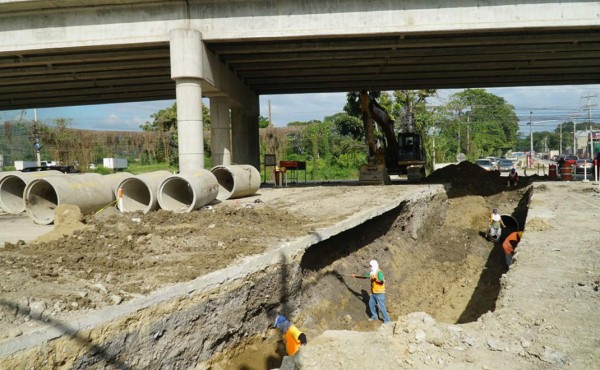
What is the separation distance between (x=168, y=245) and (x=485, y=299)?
7656 millimetres

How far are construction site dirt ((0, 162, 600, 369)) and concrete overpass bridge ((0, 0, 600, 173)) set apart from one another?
5.73 m

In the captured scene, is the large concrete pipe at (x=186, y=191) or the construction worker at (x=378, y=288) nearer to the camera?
the construction worker at (x=378, y=288)

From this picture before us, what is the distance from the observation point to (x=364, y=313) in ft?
32.7

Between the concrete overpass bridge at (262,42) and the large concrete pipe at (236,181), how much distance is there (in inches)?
43.4

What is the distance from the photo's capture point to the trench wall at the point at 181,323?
4207mm

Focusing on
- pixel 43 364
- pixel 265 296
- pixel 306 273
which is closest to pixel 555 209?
pixel 306 273

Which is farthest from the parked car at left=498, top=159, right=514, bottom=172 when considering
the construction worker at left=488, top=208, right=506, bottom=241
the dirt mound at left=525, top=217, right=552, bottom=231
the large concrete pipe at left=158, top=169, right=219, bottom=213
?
the large concrete pipe at left=158, top=169, right=219, bottom=213

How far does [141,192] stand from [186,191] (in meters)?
1.22

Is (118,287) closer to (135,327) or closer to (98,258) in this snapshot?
(135,327)

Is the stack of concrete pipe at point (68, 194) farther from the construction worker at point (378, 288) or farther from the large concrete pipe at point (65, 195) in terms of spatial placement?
the construction worker at point (378, 288)

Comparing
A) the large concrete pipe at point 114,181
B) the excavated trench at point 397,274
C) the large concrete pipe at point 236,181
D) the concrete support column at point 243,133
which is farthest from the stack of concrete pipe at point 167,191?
the concrete support column at point 243,133

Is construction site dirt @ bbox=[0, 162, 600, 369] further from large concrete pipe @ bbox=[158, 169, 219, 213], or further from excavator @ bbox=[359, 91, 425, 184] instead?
excavator @ bbox=[359, 91, 425, 184]

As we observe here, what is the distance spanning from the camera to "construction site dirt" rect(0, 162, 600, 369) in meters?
4.78

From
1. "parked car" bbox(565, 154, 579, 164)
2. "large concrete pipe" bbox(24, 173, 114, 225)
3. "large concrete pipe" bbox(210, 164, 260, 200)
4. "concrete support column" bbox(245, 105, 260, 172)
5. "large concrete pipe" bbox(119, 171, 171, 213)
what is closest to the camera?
"large concrete pipe" bbox(24, 173, 114, 225)
